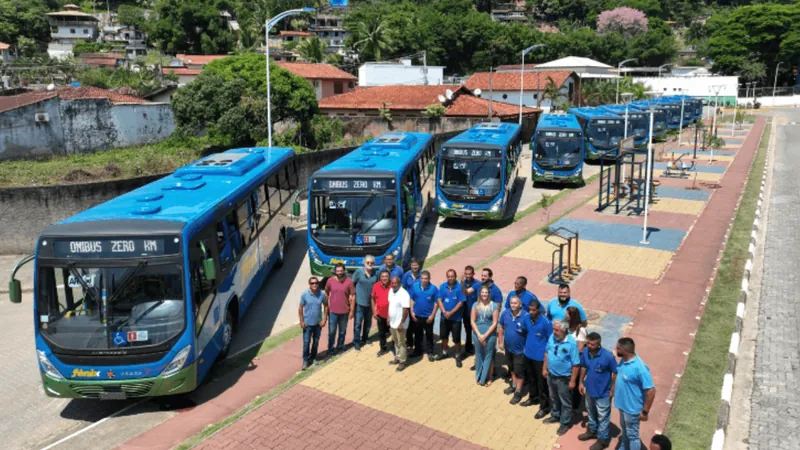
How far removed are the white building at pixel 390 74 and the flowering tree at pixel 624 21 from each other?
57438 millimetres

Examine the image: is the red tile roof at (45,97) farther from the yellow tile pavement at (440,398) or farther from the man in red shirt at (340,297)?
the yellow tile pavement at (440,398)

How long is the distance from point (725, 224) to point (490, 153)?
8027 mm

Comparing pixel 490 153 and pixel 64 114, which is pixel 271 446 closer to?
pixel 490 153

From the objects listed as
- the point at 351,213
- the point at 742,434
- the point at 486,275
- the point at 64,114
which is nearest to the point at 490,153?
the point at 351,213

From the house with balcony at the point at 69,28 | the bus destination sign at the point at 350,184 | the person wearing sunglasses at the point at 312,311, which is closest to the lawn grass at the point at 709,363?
the person wearing sunglasses at the point at 312,311

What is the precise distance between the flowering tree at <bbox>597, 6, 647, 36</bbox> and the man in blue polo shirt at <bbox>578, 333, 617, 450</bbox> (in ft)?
365

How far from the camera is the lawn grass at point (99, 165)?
872 inches

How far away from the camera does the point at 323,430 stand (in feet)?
27.6

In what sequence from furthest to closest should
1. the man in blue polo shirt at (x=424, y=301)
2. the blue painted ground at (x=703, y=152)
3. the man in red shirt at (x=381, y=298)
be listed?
1. the blue painted ground at (x=703, y=152)
2. the man in red shirt at (x=381, y=298)
3. the man in blue polo shirt at (x=424, y=301)

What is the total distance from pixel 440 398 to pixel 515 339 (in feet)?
5.19

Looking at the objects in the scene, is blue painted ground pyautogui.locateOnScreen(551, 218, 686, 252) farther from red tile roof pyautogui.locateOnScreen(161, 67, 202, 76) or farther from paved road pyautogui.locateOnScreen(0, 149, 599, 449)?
red tile roof pyautogui.locateOnScreen(161, 67, 202, 76)

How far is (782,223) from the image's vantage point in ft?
66.7

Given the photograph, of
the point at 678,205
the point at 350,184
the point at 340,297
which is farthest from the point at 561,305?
the point at 678,205

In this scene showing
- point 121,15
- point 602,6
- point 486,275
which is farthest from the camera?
point 602,6
